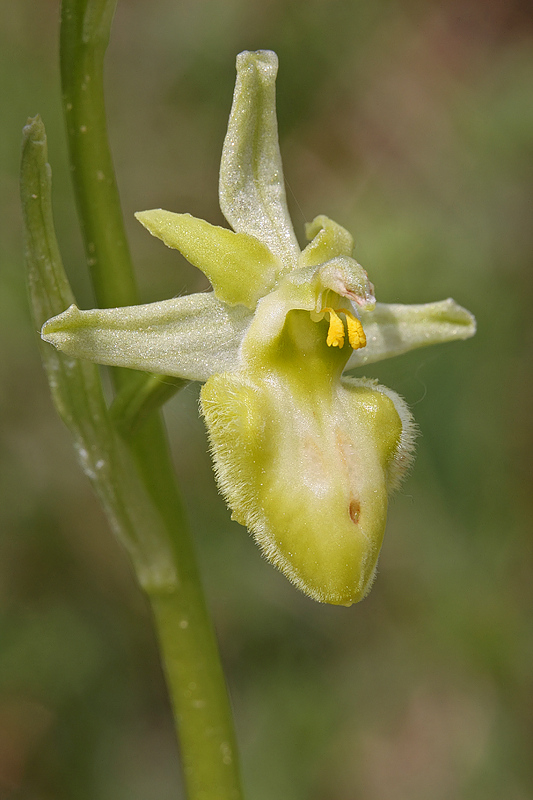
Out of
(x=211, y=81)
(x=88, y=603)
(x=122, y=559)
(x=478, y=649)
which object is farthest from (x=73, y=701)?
(x=211, y=81)

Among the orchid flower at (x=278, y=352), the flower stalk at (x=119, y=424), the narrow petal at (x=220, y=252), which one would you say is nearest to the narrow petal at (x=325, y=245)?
the orchid flower at (x=278, y=352)

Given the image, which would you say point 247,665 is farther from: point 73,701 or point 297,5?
point 297,5

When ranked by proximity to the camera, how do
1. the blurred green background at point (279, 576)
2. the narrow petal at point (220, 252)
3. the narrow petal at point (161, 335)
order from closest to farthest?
the narrow petal at point (161, 335) → the narrow petal at point (220, 252) → the blurred green background at point (279, 576)

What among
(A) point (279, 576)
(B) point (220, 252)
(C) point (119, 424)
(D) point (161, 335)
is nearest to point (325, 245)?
(B) point (220, 252)

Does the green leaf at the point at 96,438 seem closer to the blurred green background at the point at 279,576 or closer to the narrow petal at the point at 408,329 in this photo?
the narrow petal at the point at 408,329

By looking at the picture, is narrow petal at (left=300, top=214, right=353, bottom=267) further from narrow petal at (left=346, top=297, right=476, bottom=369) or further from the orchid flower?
narrow petal at (left=346, top=297, right=476, bottom=369)

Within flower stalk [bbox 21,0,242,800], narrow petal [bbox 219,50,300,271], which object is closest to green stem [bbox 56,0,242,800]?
flower stalk [bbox 21,0,242,800]
